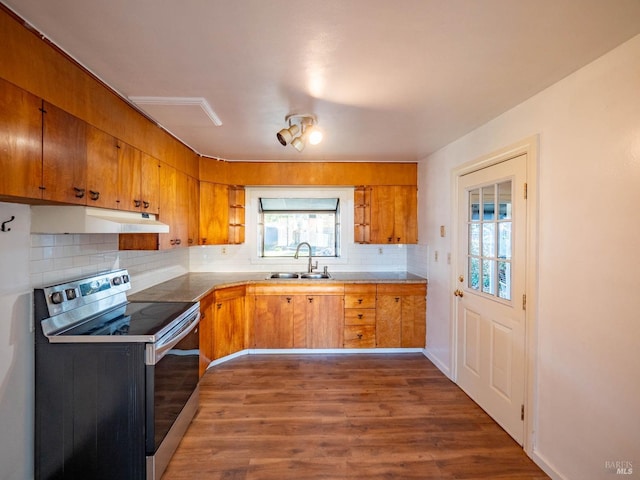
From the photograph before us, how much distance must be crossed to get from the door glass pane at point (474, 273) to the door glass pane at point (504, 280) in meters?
0.28

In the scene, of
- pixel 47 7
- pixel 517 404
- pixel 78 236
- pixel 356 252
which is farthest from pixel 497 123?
pixel 78 236

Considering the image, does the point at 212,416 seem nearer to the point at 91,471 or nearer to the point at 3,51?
the point at 91,471

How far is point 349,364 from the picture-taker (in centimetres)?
331

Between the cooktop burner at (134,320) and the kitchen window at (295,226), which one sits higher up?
the kitchen window at (295,226)

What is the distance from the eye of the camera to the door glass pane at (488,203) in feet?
7.75

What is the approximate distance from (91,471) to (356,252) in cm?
324

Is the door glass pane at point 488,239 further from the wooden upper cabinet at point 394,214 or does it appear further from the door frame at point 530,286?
the wooden upper cabinet at point 394,214

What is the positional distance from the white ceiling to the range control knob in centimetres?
127

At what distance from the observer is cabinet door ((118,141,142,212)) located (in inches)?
80.0

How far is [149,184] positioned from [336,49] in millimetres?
1773

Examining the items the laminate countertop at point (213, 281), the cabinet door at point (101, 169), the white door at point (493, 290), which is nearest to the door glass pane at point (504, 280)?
the white door at point (493, 290)

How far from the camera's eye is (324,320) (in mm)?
3562

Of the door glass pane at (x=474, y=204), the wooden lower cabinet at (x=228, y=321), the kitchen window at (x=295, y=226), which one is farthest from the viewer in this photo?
the kitchen window at (x=295, y=226)

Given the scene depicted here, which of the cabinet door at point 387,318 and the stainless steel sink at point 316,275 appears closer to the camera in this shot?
the cabinet door at point 387,318
